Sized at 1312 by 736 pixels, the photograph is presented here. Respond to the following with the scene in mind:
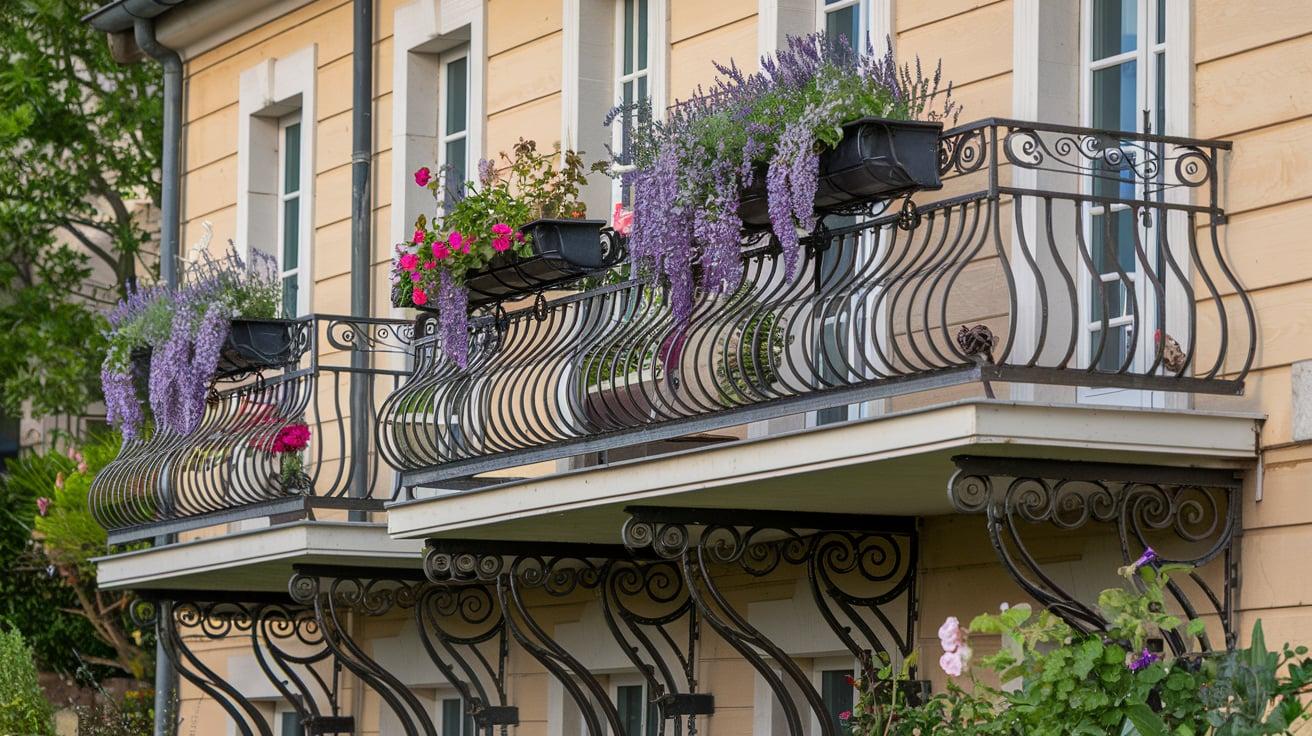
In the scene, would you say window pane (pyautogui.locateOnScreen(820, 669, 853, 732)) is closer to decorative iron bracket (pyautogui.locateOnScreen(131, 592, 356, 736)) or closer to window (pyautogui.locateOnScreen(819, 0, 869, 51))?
window (pyautogui.locateOnScreen(819, 0, 869, 51))

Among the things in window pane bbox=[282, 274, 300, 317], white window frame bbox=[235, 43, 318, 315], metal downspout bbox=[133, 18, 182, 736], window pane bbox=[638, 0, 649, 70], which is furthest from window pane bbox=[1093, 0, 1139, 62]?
metal downspout bbox=[133, 18, 182, 736]

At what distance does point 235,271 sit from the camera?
11.5 meters

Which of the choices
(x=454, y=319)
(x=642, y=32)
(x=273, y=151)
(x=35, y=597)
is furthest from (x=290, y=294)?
(x=35, y=597)

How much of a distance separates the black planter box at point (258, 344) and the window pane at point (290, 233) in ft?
5.76

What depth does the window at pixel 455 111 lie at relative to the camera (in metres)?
11.5

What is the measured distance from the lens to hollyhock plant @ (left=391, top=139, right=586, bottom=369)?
9.16 metres

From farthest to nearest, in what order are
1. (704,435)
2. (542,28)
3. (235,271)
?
(235,271)
(542,28)
(704,435)

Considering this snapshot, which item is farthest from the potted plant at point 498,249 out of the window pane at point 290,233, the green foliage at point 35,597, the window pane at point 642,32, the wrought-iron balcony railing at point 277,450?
the green foliage at point 35,597

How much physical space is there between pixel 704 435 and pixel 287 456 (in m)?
3.13

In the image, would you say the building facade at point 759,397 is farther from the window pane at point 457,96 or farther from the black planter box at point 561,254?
the black planter box at point 561,254

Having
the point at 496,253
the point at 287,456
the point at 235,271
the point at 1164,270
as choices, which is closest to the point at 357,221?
the point at 235,271

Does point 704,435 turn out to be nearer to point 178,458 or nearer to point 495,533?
point 495,533

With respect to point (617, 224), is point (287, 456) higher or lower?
lower

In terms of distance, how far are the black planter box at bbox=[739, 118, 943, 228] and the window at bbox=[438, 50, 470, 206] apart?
4.53 metres
